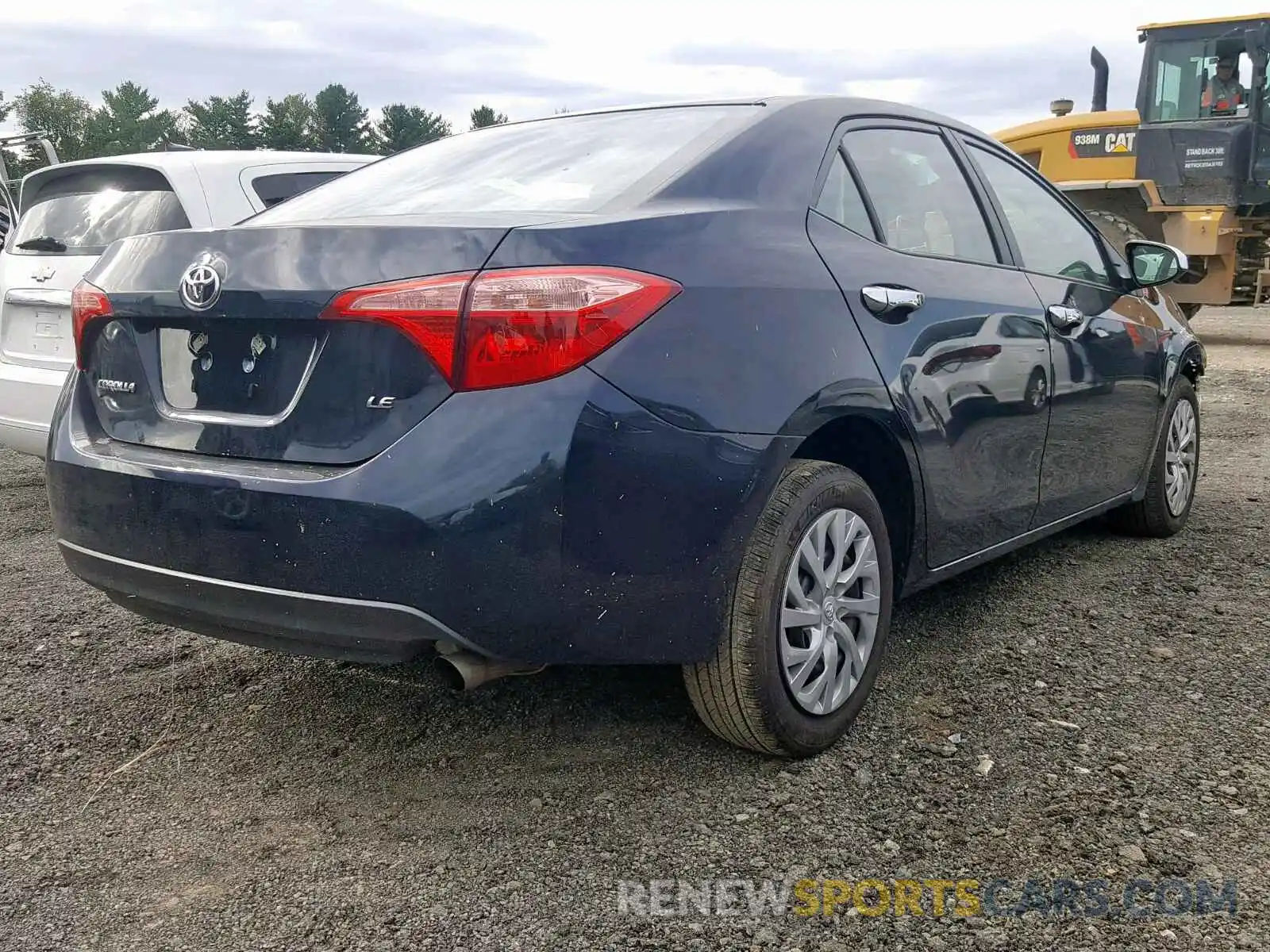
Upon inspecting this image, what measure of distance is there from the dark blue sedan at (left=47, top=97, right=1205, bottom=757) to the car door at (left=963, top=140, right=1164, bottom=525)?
59 centimetres

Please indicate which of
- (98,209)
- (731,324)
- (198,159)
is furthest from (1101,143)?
(731,324)

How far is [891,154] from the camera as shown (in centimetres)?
325

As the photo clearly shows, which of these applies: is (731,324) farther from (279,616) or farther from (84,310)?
(84,310)

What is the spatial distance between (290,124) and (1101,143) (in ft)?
334

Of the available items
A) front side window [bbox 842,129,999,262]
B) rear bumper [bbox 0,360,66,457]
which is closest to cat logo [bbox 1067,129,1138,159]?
front side window [bbox 842,129,999,262]

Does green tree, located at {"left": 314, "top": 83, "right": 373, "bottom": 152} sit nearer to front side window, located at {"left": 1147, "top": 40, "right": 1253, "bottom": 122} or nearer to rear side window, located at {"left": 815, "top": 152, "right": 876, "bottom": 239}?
front side window, located at {"left": 1147, "top": 40, "right": 1253, "bottom": 122}

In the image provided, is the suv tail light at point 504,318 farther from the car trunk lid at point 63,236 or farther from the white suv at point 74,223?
the car trunk lid at point 63,236

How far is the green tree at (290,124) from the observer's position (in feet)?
336

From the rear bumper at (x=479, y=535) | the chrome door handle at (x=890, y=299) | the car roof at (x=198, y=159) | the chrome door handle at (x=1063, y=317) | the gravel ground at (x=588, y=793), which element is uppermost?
the car roof at (x=198, y=159)

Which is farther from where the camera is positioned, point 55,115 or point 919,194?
point 55,115

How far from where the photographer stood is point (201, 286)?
2.41m

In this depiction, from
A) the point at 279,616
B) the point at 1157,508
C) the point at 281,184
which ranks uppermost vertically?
the point at 281,184

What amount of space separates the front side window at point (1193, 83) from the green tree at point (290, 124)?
9600 centimetres

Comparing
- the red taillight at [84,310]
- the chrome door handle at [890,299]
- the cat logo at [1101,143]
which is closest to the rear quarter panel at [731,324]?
the chrome door handle at [890,299]
